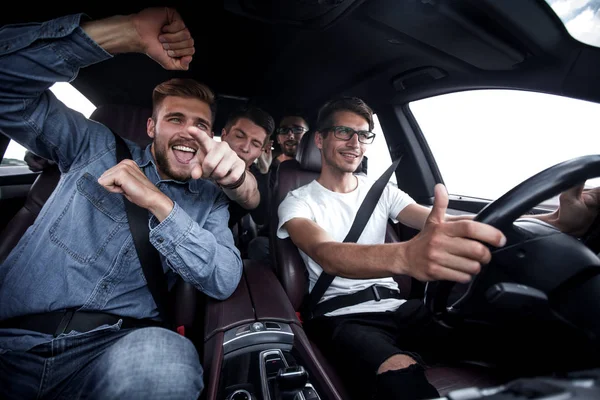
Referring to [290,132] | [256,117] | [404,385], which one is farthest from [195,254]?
[290,132]

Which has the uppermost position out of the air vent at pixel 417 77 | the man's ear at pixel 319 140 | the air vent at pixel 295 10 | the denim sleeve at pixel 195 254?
the air vent at pixel 295 10

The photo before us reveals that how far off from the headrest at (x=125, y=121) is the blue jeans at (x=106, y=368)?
3.80ft

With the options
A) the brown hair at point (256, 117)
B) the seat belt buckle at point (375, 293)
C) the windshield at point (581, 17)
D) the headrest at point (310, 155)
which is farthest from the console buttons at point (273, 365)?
the windshield at point (581, 17)

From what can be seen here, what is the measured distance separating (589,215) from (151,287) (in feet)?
4.85

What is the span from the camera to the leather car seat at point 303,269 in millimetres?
1015

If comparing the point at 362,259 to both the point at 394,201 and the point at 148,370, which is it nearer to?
the point at 148,370

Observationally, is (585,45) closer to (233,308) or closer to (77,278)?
(233,308)

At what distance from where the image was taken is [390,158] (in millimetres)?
2590

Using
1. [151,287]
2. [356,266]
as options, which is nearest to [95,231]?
[151,287]

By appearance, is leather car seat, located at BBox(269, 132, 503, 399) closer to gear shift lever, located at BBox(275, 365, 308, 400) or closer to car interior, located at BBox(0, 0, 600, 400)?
car interior, located at BBox(0, 0, 600, 400)

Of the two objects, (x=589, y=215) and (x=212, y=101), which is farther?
(x=212, y=101)

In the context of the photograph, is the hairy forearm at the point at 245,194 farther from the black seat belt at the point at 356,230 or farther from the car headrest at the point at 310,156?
the car headrest at the point at 310,156

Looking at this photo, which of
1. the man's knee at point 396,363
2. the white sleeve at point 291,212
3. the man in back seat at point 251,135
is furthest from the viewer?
the man in back seat at point 251,135

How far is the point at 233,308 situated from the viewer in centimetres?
114
